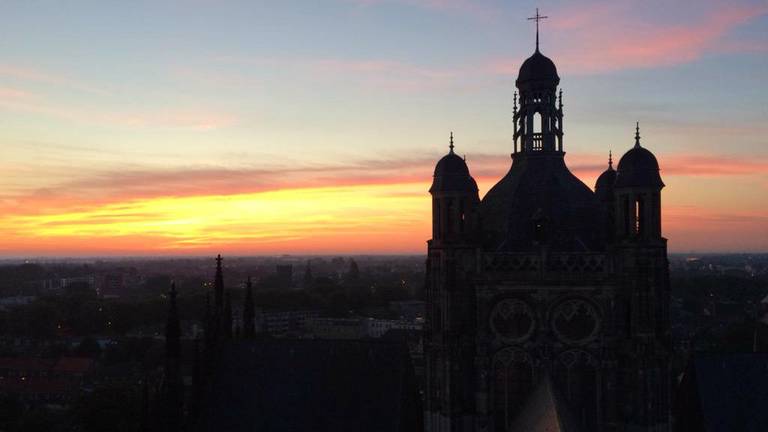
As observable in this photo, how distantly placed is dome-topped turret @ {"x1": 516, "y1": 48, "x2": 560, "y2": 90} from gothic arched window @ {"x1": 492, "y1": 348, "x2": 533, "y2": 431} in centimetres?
1091

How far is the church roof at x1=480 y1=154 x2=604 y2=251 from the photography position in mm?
30188

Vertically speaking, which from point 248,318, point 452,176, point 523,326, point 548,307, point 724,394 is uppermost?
point 452,176

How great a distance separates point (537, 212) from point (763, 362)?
584 inches

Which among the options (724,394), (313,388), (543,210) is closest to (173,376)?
(313,388)

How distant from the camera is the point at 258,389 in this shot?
33.5 meters

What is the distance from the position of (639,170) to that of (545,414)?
31.0 ft

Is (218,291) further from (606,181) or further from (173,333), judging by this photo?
(606,181)

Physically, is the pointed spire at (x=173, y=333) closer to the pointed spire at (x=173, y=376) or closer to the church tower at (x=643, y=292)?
the pointed spire at (x=173, y=376)

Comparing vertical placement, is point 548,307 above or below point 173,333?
above

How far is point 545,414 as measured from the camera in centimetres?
2736

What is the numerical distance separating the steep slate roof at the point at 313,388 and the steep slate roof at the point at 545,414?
18.1 feet

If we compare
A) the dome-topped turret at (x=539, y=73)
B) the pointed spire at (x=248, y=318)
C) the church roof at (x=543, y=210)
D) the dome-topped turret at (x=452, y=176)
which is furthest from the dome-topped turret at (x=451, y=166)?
the pointed spire at (x=248, y=318)

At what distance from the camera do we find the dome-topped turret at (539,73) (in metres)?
32.3

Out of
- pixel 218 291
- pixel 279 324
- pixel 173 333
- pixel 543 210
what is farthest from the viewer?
pixel 279 324
